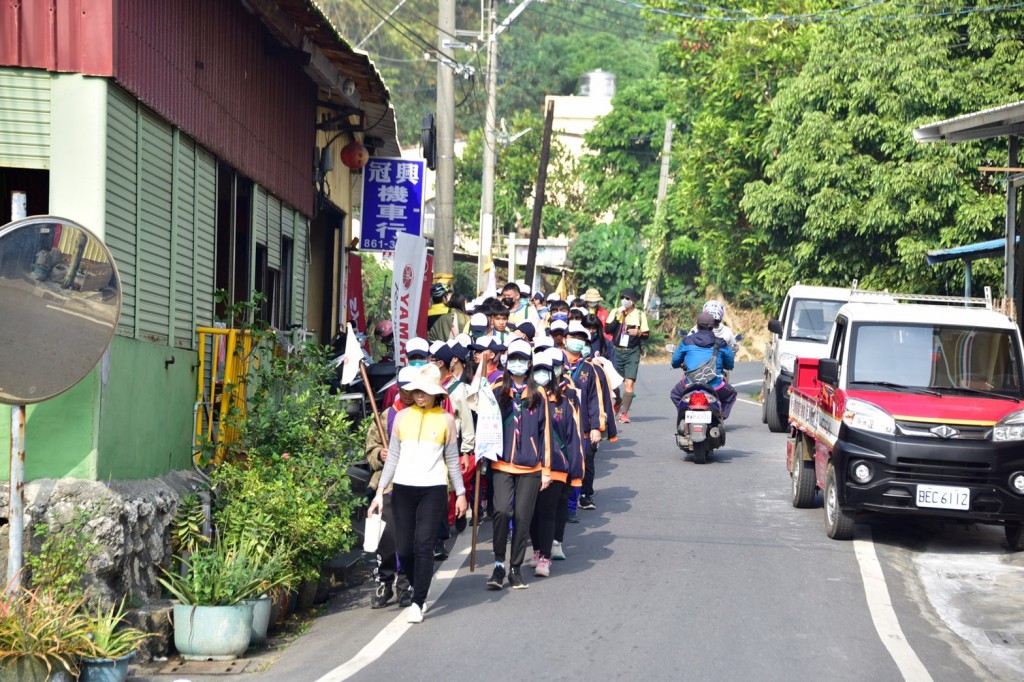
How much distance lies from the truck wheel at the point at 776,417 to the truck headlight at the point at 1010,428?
9.03 metres

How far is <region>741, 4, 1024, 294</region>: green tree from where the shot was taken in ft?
83.4

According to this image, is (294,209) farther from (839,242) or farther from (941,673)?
(839,242)

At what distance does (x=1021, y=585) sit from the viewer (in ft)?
36.9

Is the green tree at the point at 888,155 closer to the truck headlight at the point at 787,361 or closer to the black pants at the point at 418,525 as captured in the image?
the truck headlight at the point at 787,361

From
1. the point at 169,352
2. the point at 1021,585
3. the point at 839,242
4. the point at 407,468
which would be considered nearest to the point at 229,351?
the point at 169,352

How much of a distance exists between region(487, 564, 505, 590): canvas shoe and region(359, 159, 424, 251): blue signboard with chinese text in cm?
939

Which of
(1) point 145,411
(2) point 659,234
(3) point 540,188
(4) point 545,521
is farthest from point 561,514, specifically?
(2) point 659,234

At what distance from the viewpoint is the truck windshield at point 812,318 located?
69.5 ft

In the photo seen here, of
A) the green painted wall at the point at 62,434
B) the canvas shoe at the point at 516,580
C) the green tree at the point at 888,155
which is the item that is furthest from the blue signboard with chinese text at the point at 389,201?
the green painted wall at the point at 62,434

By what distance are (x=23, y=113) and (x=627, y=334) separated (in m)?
12.2

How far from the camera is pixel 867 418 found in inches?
469

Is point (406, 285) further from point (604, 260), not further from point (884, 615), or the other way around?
point (604, 260)

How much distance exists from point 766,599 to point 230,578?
12.9ft

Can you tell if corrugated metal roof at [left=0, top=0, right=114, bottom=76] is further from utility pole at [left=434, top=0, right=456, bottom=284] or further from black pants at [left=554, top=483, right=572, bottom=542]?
utility pole at [left=434, top=0, right=456, bottom=284]
